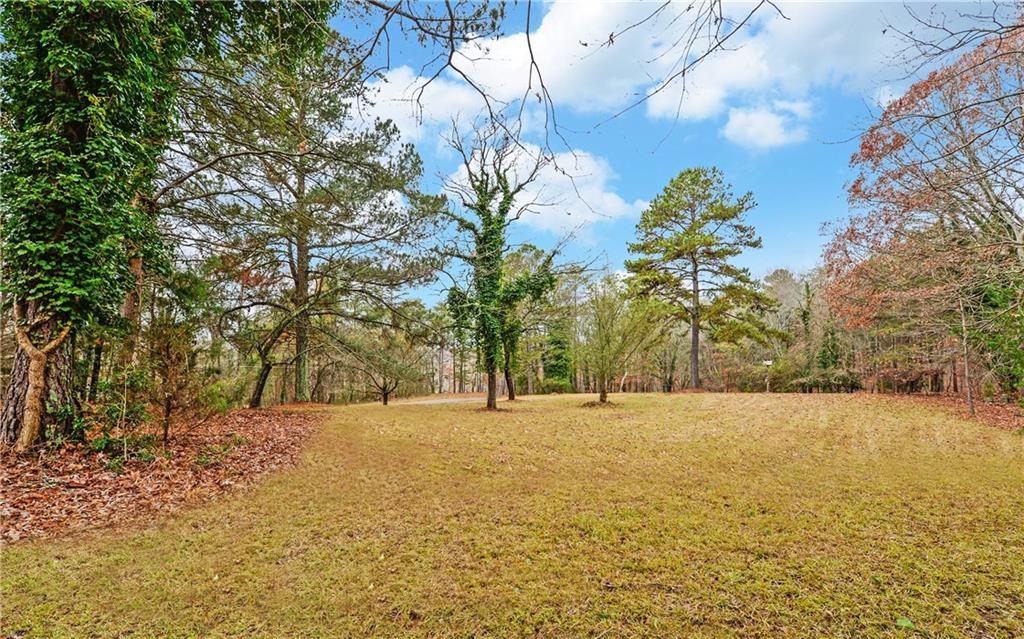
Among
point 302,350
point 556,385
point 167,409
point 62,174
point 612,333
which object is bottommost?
point 556,385

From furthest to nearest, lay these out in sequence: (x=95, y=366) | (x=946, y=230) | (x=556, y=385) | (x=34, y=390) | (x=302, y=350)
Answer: (x=556, y=385), (x=302, y=350), (x=946, y=230), (x=95, y=366), (x=34, y=390)

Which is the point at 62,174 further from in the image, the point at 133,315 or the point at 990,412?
the point at 990,412

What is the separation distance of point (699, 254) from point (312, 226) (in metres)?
16.1

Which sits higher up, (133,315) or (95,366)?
(133,315)

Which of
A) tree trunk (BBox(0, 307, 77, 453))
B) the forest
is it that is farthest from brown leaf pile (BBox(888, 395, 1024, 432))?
tree trunk (BBox(0, 307, 77, 453))

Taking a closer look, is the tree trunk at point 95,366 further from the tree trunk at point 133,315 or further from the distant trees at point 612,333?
the distant trees at point 612,333

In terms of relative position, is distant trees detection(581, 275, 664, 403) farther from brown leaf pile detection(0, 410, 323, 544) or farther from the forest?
brown leaf pile detection(0, 410, 323, 544)

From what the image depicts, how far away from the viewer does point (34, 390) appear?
4.49 metres

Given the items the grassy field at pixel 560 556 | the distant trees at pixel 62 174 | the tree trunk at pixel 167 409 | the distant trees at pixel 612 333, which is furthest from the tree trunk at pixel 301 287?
the distant trees at pixel 612 333

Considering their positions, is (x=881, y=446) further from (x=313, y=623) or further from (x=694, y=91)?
(x=313, y=623)

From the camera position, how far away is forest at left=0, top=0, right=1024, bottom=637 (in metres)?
2.27

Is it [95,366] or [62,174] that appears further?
[95,366]

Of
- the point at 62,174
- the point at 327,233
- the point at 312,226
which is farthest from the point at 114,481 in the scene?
the point at 327,233

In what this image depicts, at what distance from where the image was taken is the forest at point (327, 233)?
7.43ft
